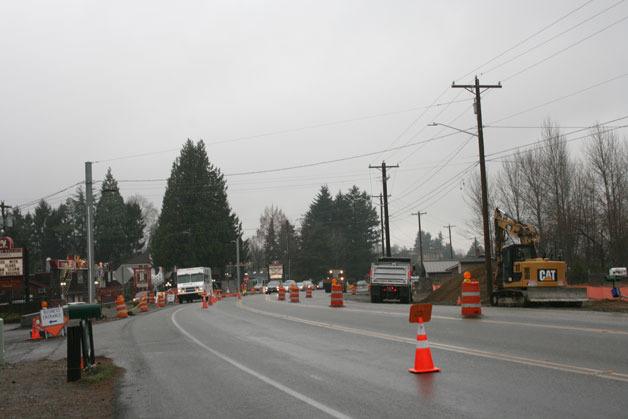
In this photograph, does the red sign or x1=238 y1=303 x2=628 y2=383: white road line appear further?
the red sign

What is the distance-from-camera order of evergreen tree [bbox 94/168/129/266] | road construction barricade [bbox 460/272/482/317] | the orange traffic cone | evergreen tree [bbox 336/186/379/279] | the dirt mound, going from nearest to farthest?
the orange traffic cone < road construction barricade [bbox 460/272/482/317] < the dirt mound < evergreen tree [bbox 94/168/129/266] < evergreen tree [bbox 336/186/379/279]

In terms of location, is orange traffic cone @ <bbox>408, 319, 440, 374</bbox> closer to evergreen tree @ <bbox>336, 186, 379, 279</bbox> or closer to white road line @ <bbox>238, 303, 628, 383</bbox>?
white road line @ <bbox>238, 303, 628, 383</bbox>

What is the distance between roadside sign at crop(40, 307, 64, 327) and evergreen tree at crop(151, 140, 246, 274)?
209 ft

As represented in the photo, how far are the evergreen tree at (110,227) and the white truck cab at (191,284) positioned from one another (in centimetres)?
5721

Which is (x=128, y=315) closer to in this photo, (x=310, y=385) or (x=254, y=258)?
(x=310, y=385)

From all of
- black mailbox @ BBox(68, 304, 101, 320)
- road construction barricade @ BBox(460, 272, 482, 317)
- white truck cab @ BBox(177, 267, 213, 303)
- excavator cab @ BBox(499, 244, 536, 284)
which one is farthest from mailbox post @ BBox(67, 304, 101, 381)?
white truck cab @ BBox(177, 267, 213, 303)

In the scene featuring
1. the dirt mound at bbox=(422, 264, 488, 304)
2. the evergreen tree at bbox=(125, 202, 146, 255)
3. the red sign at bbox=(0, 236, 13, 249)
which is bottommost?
the dirt mound at bbox=(422, 264, 488, 304)

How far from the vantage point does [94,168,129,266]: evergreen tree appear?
379 ft

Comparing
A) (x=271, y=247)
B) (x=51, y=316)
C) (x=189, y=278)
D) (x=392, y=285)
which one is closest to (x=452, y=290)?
(x=392, y=285)

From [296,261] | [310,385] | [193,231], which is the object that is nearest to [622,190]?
[310,385]

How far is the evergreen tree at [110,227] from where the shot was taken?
116 metres

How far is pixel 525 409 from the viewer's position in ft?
25.2

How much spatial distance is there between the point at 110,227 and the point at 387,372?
365 ft

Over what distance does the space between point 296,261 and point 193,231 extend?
41.2m
